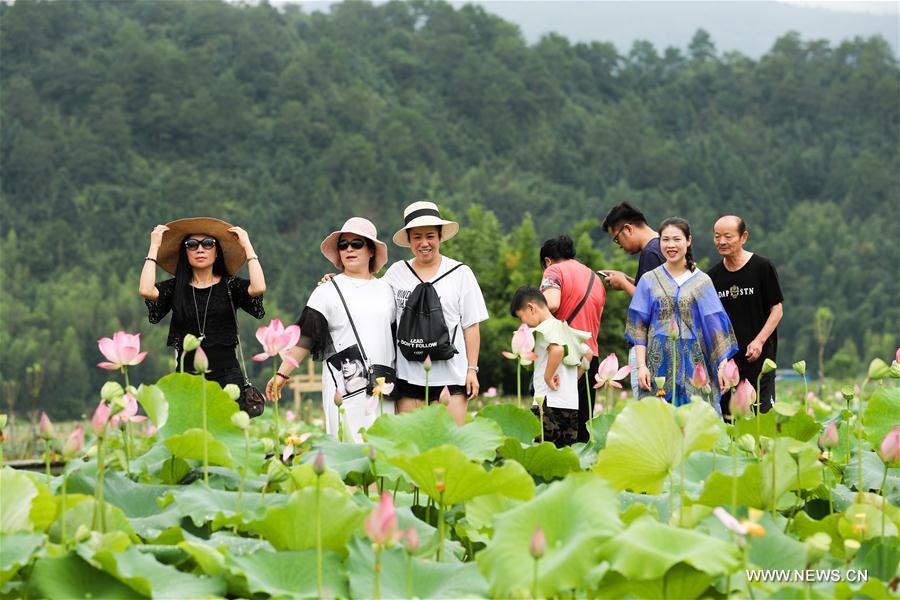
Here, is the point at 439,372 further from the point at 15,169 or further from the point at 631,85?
the point at 631,85

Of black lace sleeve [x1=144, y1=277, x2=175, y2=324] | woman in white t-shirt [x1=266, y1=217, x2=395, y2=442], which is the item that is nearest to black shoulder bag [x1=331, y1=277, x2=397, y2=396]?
woman in white t-shirt [x1=266, y1=217, x2=395, y2=442]

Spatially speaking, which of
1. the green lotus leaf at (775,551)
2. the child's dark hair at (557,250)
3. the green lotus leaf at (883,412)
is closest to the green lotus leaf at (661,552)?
the green lotus leaf at (775,551)

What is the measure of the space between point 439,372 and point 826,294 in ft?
193

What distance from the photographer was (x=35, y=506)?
2.27 metres

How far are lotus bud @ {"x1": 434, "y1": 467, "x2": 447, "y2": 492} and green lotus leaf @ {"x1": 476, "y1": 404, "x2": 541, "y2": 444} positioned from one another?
3.34 ft

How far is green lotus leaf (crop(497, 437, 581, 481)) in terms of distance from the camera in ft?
9.90

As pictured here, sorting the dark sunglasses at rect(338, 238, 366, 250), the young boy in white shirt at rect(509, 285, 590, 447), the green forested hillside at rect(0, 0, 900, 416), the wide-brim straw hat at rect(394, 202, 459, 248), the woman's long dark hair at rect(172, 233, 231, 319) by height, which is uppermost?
the green forested hillside at rect(0, 0, 900, 416)

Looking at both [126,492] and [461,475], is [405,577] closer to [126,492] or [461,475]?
[461,475]

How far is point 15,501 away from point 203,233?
2.82 m

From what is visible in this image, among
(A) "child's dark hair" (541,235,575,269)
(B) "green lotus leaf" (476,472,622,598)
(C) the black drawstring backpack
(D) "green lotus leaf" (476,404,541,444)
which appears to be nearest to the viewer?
(B) "green lotus leaf" (476,472,622,598)

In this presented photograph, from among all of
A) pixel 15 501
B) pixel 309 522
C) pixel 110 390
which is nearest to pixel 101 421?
pixel 110 390

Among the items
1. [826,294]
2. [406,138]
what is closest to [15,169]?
[406,138]

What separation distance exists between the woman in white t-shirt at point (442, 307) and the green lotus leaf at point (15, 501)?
272 cm

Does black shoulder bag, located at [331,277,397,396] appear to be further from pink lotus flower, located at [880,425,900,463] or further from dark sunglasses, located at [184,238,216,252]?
pink lotus flower, located at [880,425,900,463]
